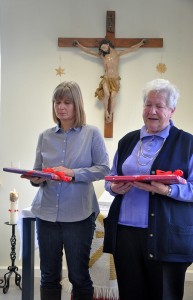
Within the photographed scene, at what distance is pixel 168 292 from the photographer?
4.25 ft

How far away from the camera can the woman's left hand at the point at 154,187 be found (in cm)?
124

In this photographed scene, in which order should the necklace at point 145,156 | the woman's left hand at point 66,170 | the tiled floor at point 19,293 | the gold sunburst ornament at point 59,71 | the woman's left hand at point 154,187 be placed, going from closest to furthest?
1. the woman's left hand at point 154,187
2. the necklace at point 145,156
3. the woman's left hand at point 66,170
4. the tiled floor at point 19,293
5. the gold sunburst ornament at point 59,71

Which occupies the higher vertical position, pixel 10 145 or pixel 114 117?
pixel 114 117

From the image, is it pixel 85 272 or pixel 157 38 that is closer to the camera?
pixel 85 272

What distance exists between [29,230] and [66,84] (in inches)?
28.4

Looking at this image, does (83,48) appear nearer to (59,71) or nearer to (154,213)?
(59,71)

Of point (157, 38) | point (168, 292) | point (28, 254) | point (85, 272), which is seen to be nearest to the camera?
point (168, 292)

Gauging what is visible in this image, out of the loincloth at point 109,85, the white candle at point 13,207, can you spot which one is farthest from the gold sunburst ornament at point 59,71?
the white candle at point 13,207

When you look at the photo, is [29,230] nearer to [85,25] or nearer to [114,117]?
[114,117]

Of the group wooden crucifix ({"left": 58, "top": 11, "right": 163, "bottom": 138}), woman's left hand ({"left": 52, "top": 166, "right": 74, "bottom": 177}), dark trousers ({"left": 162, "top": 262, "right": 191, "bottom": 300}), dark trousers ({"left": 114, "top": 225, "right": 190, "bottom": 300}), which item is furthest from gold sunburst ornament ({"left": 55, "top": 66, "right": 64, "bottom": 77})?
dark trousers ({"left": 162, "top": 262, "right": 191, "bottom": 300})

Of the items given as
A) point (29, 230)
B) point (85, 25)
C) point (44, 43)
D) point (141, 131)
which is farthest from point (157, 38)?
point (29, 230)

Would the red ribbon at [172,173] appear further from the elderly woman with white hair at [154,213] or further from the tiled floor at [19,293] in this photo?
the tiled floor at [19,293]

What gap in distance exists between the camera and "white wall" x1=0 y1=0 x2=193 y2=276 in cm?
292

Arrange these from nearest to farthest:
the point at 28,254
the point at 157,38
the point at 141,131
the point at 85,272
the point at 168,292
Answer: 1. the point at 168,292
2. the point at 141,131
3. the point at 85,272
4. the point at 28,254
5. the point at 157,38
